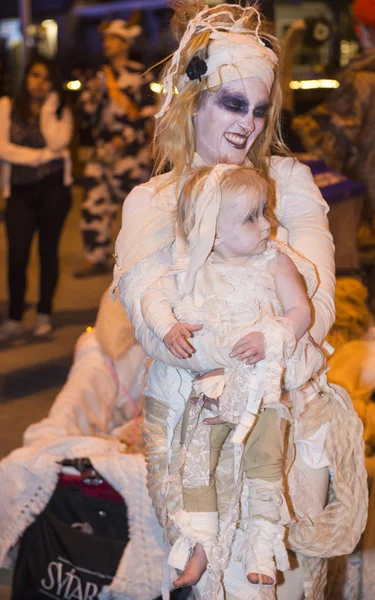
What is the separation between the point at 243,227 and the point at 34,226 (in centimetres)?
499

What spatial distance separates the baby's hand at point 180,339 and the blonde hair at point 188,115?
0.48 meters

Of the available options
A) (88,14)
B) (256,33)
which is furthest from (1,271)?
(88,14)

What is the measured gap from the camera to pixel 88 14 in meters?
21.5

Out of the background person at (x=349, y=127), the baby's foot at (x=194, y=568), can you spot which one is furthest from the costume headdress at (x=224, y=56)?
the background person at (x=349, y=127)

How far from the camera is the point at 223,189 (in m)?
2.51

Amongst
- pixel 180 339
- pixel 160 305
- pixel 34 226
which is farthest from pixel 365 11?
pixel 180 339

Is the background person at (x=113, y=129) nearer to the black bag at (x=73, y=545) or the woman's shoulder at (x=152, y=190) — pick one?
the black bag at (x=73, y=545)

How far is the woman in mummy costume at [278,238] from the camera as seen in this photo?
105 inches

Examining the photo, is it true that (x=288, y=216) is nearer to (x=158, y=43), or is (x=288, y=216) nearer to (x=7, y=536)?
(x=7, y=536)

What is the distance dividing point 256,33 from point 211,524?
4.32ft

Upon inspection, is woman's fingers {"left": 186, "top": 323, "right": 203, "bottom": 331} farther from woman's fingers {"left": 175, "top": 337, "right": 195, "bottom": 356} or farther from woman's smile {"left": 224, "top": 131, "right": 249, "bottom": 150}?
woman's smile {"left": 224, "top": 131, "right": 249, "bottom": 150}

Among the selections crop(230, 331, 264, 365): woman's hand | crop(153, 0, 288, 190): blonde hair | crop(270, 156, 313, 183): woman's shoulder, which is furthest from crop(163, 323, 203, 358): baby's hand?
crop(270, 156, 313, 183): woman's shoulder

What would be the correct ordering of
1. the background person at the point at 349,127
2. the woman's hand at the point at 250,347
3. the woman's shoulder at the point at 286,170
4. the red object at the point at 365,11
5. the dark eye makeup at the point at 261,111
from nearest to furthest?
the woman's hand at the point at 250,347
the dark eye makeup at the point at 261,111
the woman's shoulder at the point at 286,170
the background person at the point at 349,127
the red object at the point at 365,11

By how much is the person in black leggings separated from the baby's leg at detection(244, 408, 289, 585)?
4.92 meters
